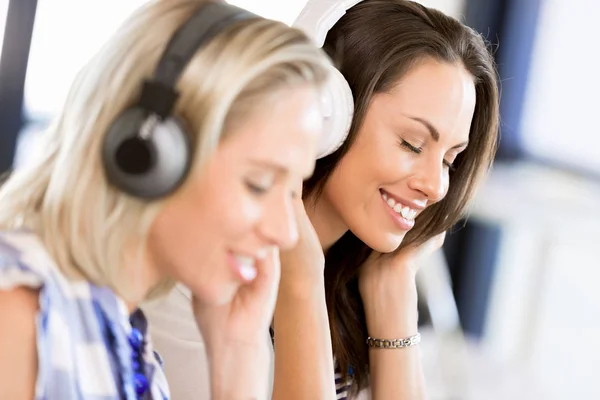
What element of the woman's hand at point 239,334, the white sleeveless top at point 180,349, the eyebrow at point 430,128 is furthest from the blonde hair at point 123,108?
the eyebrow at point 430,128

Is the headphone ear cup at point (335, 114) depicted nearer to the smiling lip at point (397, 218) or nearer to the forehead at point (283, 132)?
the forehead at point (283, 132)

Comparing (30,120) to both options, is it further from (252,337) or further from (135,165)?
(135,165)

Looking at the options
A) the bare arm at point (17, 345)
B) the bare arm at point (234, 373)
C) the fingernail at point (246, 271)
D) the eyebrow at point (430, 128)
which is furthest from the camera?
the eyebrow at point (430, 128)

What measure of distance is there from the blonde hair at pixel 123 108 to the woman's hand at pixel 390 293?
738 mm

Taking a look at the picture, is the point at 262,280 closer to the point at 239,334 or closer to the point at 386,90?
the point at 239,334

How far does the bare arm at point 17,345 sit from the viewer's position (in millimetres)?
559

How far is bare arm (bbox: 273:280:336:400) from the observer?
101 cm

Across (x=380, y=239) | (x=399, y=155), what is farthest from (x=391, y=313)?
(x=399, y=155)

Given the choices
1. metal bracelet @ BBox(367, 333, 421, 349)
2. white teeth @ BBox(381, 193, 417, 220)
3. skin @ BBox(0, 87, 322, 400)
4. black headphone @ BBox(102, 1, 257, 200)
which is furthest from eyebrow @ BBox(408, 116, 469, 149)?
black headphone @ BBox(102, 1, 257, 200)

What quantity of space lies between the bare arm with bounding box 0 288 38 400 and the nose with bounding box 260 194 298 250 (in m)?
0.19

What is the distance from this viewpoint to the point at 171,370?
1.00 meters

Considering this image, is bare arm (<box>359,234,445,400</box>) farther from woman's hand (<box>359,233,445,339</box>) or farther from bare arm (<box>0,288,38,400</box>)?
bare arm (<box>0,288,38,400</box>)

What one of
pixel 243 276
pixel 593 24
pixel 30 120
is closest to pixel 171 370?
pixel 243 276

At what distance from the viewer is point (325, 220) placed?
1259 mm
